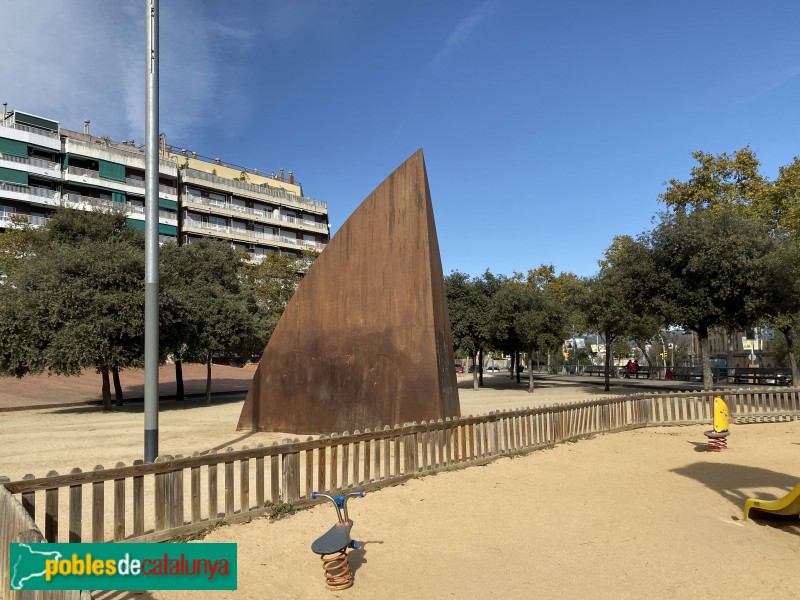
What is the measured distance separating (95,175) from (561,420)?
→ 5145 cm

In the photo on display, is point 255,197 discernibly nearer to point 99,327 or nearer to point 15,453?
point 99,327

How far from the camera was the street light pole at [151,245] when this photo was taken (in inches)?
311

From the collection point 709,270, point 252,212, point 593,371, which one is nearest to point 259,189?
point 252,212

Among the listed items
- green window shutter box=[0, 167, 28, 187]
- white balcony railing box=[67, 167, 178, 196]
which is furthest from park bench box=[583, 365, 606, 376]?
green window shutter box=[0, 167, 28, 187]

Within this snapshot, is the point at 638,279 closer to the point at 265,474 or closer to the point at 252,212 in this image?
the point at 265,474

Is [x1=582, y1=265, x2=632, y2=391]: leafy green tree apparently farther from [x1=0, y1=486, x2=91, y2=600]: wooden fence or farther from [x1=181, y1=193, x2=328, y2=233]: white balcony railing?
[x1=181, y1=193, x2=328, y2=233]: white balcony railing

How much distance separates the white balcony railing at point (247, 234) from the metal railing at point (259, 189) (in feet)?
16.0

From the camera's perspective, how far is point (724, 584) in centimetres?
478

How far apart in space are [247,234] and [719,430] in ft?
189

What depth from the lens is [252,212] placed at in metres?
64.4

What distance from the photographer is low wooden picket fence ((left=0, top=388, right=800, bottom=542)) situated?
5.12 m

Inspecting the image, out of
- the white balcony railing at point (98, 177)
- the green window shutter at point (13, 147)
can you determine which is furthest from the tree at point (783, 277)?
the green window shutter at point (13, 147)

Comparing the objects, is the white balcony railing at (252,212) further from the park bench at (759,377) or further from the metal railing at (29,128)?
the park bench at (759,377)

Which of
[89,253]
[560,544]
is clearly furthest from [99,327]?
[560,544]
